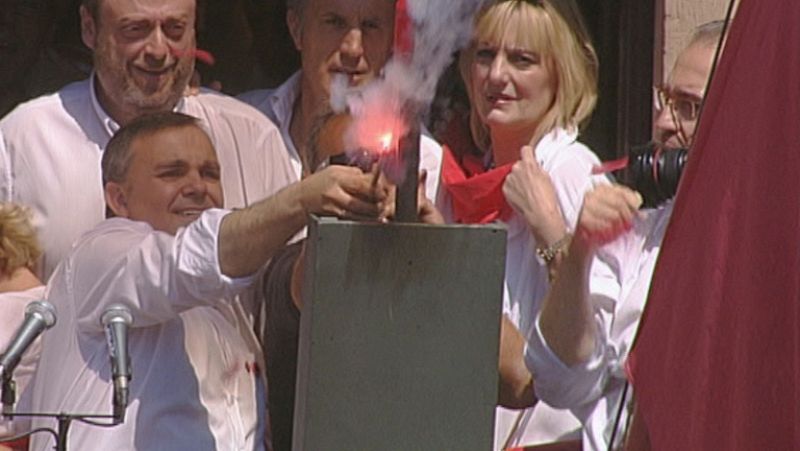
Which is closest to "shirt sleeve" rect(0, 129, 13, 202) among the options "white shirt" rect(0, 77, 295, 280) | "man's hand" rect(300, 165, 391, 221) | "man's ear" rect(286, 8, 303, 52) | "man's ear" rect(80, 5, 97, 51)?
"white shirt" rect(0, 77, 295, 280)

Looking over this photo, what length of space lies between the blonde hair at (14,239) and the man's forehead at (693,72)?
1.65 m

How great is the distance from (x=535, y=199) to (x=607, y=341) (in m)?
0.40

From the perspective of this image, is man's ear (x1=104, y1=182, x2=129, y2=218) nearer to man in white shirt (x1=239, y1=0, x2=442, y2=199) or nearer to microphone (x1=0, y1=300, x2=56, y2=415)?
microphone (x1=0, y1=300, x2=56, y2=415)

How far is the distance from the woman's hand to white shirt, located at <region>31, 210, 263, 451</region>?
72cm

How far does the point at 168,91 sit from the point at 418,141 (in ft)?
5.70

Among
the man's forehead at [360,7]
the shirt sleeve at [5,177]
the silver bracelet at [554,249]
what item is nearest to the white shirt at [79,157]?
the shirt sleeve at [5,177]

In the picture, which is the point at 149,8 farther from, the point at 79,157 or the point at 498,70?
the point at 498,70

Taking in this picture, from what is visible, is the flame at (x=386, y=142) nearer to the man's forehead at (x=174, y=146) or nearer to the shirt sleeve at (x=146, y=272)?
the shirt sleeve at (x=146, y=272)

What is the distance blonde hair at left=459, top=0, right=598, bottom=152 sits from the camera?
5574 mm

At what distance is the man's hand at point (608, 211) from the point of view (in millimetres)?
4531

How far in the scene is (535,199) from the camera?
5.39 meters

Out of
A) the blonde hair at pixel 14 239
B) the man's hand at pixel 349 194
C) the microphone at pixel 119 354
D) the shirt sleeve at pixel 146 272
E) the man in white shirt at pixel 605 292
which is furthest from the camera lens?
the blonde hair at pixel 14 239

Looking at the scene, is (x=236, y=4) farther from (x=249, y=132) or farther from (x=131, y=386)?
(x=131, y=386)

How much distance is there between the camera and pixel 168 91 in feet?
19.5
